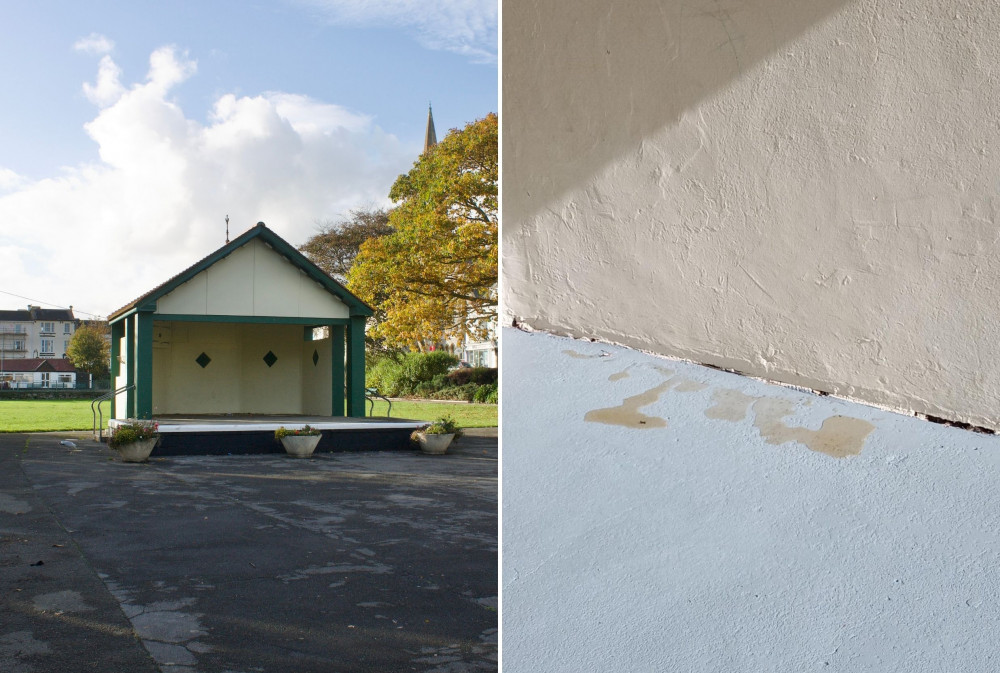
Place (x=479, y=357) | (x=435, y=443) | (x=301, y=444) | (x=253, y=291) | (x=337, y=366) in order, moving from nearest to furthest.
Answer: (x=301, y=444), (x=435, y=443), (x=253, y=291), (x=337, y=366), (x=479, y=357)

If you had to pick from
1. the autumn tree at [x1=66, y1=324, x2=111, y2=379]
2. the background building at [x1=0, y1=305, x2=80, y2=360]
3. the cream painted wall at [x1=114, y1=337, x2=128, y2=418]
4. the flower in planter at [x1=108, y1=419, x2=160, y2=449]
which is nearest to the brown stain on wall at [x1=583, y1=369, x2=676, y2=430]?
the flower in planter at [x1=108, y1=419, x2=160, y2=449]

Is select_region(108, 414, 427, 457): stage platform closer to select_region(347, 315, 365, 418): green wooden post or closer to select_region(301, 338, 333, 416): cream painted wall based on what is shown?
select_region(347, 315, 365, 418): green wooden post

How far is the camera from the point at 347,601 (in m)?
5.73

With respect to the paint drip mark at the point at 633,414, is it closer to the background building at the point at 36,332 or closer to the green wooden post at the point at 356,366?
the green wooden post at the point at 356,366

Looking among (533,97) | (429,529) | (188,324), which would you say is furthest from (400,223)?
(533,97)

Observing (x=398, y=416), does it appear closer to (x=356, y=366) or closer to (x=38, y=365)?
(x=356, y=366)

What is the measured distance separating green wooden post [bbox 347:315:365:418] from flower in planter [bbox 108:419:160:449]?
5.04 m

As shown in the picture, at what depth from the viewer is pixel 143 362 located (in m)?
17.3

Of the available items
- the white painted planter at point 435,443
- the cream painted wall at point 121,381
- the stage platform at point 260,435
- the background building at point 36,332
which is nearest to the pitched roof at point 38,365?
the background building at point 36,332

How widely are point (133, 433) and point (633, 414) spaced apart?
47.7 ft

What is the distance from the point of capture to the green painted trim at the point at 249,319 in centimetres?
1752

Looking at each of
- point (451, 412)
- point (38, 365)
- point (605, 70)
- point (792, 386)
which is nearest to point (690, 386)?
point (792, 386)

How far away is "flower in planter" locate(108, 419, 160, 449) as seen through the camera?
1451cm

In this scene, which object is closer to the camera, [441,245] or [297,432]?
[297,432]
